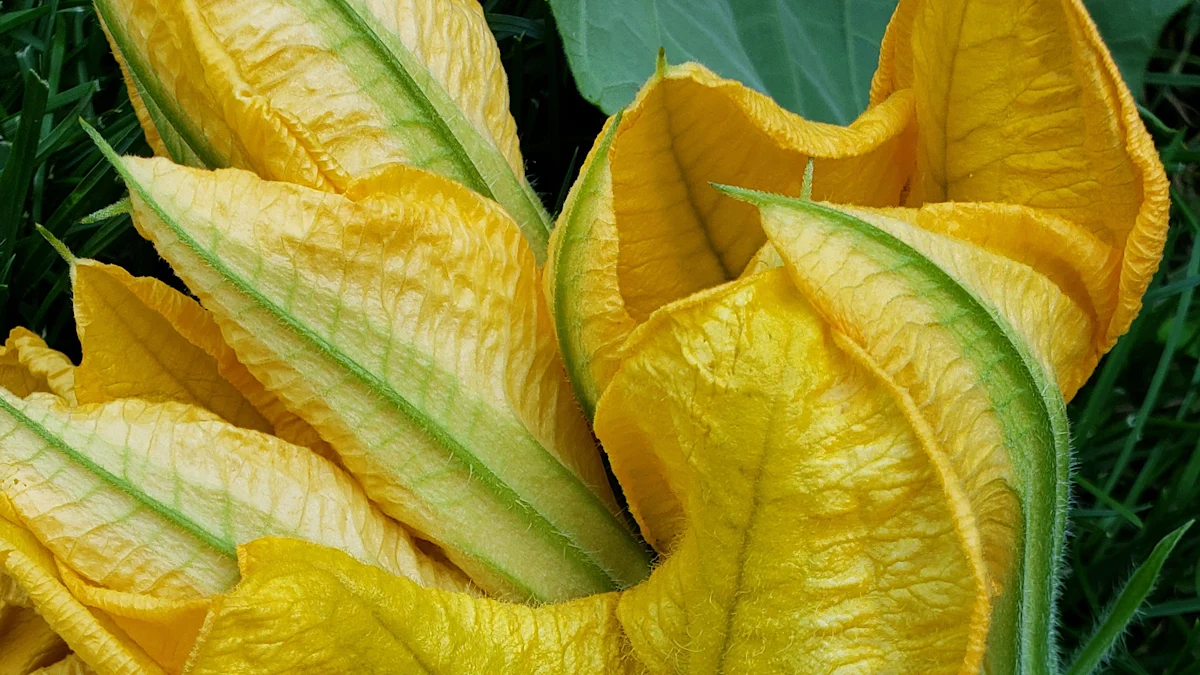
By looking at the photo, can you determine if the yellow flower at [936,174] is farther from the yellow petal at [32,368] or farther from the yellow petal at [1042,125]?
the yellow petal at [32,368]

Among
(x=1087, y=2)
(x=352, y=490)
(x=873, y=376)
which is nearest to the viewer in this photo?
(x=873, y=376)

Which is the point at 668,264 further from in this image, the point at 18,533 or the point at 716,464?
the point at 18,533

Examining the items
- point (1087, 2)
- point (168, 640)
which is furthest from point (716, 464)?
point (1087, 2)

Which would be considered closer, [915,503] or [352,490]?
[915,503]

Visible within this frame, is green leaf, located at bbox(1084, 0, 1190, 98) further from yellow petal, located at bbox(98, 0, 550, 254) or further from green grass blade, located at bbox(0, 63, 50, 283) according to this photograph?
green grass blade, located at bbox(0, 63, 50, 283)

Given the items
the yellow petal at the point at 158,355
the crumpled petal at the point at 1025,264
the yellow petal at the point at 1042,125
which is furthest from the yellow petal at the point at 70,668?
the yellow petal at the point at 1042,125

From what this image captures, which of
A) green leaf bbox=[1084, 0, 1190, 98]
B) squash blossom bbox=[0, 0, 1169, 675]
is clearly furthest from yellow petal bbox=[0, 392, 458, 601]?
green leaf bbox=[1084, 0, 1190, 98]

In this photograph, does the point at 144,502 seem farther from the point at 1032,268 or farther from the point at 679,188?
the point at 1032,268
